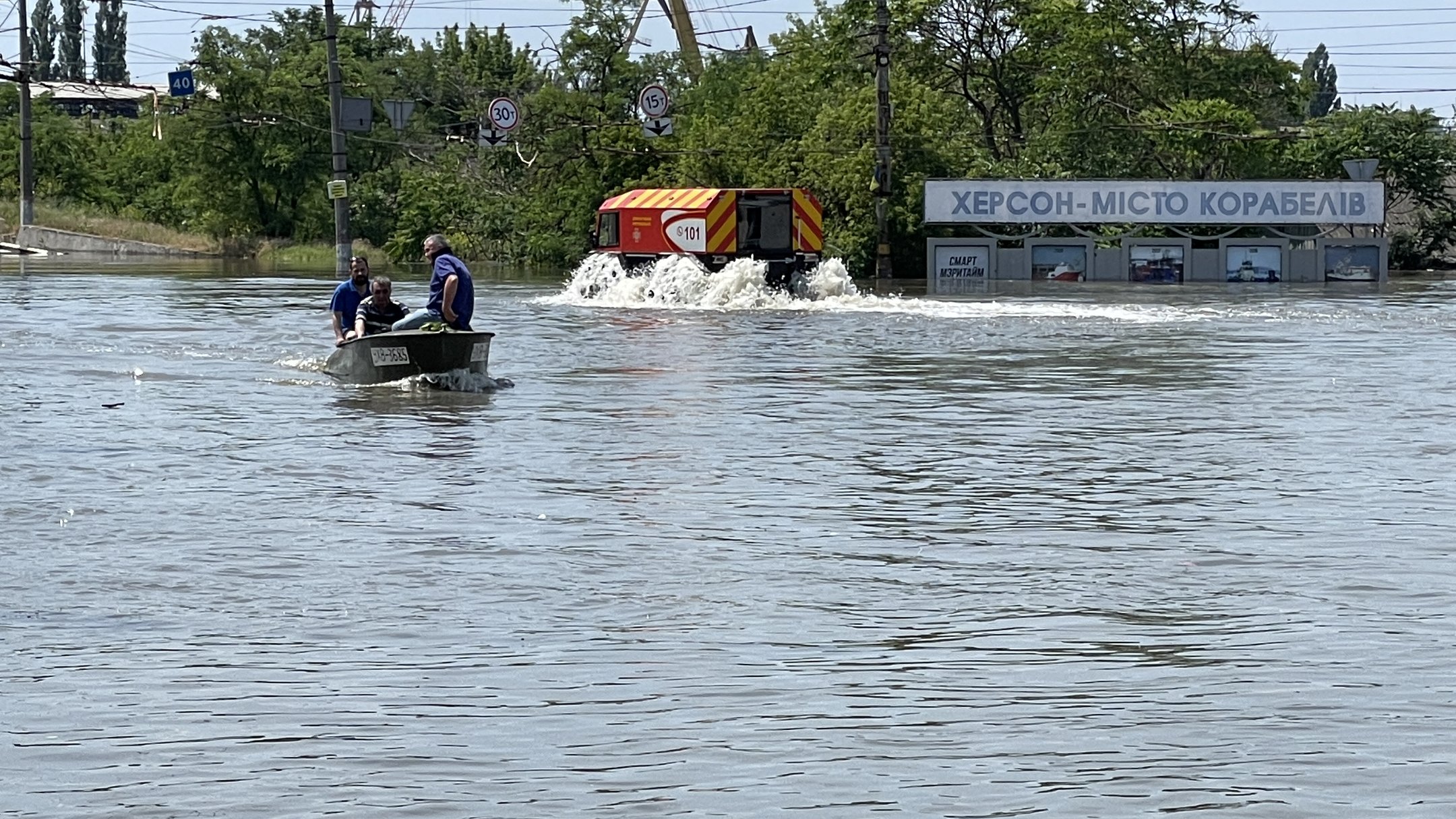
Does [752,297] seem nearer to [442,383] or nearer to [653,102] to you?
[442,383]

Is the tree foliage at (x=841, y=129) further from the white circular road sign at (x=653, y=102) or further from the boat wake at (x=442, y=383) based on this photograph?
the boat wake at (x=442, y=383)

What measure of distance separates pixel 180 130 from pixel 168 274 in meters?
30.4

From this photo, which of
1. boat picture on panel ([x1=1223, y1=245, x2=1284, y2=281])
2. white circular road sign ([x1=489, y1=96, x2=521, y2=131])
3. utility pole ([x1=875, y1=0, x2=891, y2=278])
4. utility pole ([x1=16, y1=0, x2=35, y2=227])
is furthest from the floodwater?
utility pole ([x1=16, y1=0, x2=35, y2=227])

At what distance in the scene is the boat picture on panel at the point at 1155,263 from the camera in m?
58.9

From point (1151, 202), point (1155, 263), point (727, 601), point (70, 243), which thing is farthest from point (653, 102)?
point (727, 601)

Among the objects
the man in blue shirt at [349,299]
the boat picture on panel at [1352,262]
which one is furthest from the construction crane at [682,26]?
the man in blue shirt at [349,299]

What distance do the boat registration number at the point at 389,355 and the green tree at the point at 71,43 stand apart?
400 feet

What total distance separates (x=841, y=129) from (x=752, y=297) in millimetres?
24199

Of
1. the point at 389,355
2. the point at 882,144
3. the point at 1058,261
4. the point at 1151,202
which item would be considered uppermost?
the point at 882,144

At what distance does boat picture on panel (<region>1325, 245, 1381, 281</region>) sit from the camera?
191ft

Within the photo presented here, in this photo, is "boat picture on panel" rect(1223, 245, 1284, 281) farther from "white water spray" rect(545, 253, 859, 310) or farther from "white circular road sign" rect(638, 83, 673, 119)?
"white water spray" rect(545, 253, 859, 310)

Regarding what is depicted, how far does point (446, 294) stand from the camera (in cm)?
2270

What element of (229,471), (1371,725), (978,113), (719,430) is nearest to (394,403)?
(719,430)

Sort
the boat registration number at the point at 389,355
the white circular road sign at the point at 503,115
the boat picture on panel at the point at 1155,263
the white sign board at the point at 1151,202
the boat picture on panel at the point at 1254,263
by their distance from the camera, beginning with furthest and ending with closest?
the white circular road sign at the point at 503,115 < the boat picture on panel at the point at 1155,263 < the white sign board at the point at 1151,202 < the boat picture on panel at the point at 1254,263 < the boat registration number at the point at 389,355
